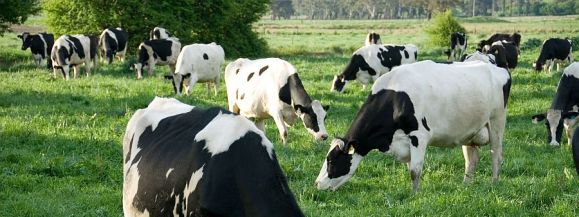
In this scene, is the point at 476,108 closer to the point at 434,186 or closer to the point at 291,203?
the point at 434,186

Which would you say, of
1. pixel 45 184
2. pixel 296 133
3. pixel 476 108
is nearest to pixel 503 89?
pixel 476 108

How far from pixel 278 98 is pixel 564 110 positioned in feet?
18.6

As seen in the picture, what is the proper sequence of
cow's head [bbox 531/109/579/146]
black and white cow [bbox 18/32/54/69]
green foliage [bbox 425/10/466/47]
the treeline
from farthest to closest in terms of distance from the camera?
the treeline, green foliage [bbox 425/10/466/47], black and white cow [bbox 18/32/54/69], cow's head [bbox 531/109/579/146]

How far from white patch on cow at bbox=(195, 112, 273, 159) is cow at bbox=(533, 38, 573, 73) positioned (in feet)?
81.2

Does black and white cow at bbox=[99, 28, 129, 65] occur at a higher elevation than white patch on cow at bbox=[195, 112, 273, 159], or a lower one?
lower

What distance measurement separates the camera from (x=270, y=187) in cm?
467

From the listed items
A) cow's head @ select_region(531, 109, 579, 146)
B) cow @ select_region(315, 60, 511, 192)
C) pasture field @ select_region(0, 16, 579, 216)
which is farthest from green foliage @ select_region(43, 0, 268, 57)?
cow @ select_region(315, 60, 511, 192)

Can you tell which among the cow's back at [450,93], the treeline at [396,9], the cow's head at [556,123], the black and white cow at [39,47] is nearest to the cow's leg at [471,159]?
the cow's back at [450,93]

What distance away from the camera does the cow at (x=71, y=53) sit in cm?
2452

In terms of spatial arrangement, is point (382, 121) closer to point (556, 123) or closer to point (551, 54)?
point (556, 123)

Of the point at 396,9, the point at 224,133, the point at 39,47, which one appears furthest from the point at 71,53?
the point at 396,9

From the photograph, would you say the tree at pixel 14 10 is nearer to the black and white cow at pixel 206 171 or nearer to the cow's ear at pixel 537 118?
the cow's ear at pixel 537 118

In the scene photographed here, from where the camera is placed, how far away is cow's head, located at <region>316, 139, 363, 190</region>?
9.18 meters

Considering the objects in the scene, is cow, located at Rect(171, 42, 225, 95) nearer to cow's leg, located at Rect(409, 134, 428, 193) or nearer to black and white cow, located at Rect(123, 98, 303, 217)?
cow's leg, located at Rect(409, 134, 428, 193)
